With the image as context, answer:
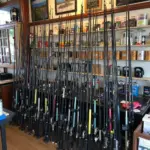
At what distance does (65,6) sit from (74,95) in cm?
169

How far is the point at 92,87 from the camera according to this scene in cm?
216

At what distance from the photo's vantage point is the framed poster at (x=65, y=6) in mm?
2699

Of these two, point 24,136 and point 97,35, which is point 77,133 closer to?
point 24,136

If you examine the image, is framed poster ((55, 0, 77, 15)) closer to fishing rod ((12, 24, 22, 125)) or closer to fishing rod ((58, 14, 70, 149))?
fishing rod ((58, 14, 70, 149))

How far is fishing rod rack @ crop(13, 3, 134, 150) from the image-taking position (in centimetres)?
185

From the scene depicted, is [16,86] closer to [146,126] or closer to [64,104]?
[64,104]

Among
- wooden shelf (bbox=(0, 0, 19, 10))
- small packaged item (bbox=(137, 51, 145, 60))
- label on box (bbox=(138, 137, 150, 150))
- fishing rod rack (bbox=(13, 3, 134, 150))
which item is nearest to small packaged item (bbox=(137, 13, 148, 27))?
fishing rod rack (bbox=(13, 3, 134, 150))

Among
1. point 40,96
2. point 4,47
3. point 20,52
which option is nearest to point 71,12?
point 20,52

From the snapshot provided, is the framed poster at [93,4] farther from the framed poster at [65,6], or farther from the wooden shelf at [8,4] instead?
the wooden shelf at [8,4]

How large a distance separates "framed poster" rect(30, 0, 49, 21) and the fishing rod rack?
0.20m

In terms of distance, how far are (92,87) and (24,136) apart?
1.34 metres

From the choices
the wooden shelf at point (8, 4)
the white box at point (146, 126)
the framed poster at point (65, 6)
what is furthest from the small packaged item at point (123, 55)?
the wooden shelf at point (8, 4)

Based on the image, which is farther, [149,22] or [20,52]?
[20,52]

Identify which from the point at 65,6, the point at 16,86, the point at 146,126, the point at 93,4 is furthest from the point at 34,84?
the point at 146,126
